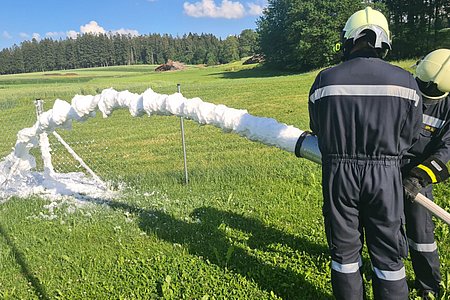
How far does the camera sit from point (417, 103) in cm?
254

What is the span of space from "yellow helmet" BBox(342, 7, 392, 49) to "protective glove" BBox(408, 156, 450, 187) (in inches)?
35.1

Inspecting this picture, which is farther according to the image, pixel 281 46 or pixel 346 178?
pixel 281 46

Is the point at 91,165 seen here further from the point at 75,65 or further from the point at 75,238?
the point at 75,65

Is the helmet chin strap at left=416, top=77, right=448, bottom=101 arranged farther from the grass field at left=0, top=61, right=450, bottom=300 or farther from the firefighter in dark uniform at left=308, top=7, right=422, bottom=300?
the grass field at left=0, top=61, right=450, bottom=300

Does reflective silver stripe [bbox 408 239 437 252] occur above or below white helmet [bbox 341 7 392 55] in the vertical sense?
below

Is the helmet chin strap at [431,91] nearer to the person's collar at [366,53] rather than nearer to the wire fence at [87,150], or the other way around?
the person's collar at [366,53]

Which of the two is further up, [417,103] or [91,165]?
[417,103]

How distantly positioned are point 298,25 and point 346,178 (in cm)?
5513

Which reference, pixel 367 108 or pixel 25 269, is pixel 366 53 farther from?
pixel 25 269

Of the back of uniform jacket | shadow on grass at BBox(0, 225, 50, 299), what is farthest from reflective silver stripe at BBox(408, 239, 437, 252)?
shadow on grass at BBox(0, 225, 50, 299)

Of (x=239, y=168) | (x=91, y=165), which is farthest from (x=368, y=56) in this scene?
(x=91, y=165)

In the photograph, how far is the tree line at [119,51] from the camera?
364 ft

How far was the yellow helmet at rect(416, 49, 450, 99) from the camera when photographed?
2.88 metres

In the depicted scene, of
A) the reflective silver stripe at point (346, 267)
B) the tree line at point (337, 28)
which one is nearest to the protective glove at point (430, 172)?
the reflective silver stripe at point (346, 267)
